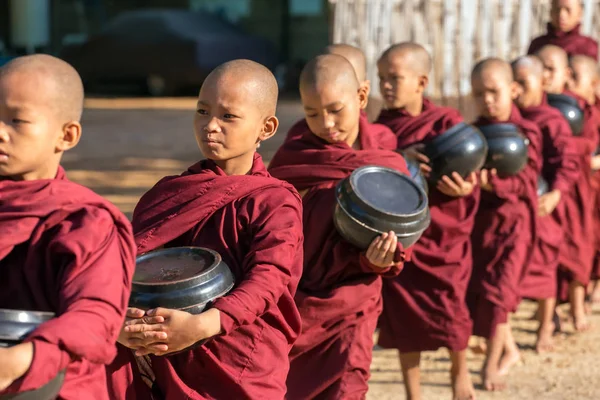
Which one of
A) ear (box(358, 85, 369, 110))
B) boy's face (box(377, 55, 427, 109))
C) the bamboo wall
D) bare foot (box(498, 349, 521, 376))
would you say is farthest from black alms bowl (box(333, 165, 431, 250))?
the bamboo wall

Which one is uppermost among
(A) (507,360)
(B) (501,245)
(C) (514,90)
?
(C) (514,90)

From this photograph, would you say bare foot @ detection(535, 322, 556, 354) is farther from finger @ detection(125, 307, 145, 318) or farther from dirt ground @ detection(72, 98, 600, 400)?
finger @ detection(125, 307, 145, 318)

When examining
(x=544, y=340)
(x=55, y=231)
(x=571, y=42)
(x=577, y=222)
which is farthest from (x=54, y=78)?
(x=571, y=42)

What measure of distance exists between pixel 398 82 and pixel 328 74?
1159 mm

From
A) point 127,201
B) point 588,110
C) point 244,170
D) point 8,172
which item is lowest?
point 127,201

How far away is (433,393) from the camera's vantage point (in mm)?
6043

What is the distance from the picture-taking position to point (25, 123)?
2.68 metres

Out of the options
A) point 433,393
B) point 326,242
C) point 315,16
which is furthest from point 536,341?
point 315,16

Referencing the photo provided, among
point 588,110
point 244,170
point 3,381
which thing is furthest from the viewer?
point 588,110

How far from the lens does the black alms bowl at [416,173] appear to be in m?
4.97

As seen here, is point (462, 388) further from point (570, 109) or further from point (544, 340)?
point (570, 109)

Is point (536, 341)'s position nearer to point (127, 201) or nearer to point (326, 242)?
point (326, 242)

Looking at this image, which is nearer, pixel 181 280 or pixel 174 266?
pixel 181 280

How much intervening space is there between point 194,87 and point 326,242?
16.1 metres
